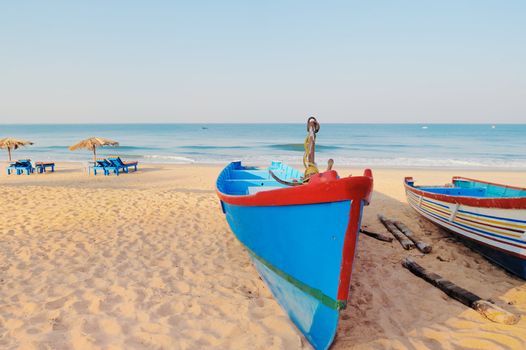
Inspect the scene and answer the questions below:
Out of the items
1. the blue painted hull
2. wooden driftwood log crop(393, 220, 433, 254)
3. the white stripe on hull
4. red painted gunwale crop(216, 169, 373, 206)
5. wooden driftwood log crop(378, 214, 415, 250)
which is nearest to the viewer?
red painted gunwale crop(216, 169, 373, 206)

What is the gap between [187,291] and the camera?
4484 millimetres

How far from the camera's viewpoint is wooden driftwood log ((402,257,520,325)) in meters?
3.90

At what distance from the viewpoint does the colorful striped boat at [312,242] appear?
2.80m

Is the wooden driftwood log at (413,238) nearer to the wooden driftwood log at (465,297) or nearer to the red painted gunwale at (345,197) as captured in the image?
the wooden driftwood log at (465,297)

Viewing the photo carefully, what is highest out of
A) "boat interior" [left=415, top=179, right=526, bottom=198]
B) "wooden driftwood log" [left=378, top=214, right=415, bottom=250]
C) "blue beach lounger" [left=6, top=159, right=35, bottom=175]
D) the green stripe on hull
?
"boat interior" [left=415, top=179, right=526, bottom=198]

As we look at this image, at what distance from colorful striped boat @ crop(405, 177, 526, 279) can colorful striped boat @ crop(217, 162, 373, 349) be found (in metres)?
3.22

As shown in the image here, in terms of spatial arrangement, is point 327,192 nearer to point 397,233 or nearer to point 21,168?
point 397,233

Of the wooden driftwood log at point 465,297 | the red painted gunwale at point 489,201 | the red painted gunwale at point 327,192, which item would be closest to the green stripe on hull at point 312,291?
the red painted gunwale at point 327,192

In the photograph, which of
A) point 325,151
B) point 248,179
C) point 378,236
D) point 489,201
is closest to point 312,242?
point 489,201

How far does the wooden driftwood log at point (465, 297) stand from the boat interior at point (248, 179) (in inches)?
103

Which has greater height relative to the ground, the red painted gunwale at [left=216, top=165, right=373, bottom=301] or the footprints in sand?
the red painted gunwale at [left=216, top=165, right=373, bottom=301]

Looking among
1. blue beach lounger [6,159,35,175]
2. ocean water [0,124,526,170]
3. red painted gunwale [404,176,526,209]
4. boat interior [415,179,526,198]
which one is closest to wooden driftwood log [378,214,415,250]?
red painted gunwale [404,176,526,209]

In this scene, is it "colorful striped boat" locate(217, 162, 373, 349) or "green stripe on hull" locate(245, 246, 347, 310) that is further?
"green stripe on hull" locate(245, 246, 347, 310)

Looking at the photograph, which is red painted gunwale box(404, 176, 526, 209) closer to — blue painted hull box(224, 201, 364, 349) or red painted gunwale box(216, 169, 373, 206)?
red painted gunwale box(216, 169, 373, 206)
